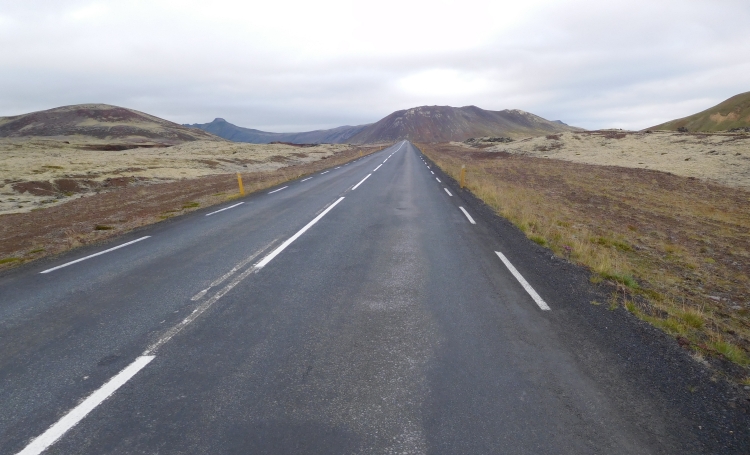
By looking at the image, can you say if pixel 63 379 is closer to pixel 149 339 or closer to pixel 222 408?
pixel 149 339

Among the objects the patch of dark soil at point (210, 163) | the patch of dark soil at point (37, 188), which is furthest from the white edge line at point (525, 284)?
the patch of dark soil at point (210, 163)

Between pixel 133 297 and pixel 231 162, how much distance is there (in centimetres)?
3871

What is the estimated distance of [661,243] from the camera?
10242 mm

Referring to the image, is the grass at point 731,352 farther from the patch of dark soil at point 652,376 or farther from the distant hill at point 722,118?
the distant hill at point 722,118

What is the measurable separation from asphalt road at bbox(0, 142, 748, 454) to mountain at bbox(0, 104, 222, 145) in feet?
Answer: 372

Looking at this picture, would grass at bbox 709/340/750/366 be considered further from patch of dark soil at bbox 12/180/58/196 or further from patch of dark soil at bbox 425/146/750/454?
patch of dark soil at bbox 12/180/58/196

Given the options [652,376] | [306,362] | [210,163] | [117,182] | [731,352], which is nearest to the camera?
[652,376]

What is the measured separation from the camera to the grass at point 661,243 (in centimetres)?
531

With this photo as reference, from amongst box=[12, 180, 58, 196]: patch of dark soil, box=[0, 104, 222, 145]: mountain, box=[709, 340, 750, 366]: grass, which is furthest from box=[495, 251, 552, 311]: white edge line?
box=[0, 104, 222, 145]: mountain

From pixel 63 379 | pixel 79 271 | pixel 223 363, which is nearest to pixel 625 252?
pixel 223 363

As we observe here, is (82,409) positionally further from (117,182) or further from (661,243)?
(117,182)

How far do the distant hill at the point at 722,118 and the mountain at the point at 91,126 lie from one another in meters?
137

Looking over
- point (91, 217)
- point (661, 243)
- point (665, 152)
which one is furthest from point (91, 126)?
point (661, 243)

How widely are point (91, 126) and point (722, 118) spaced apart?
181258 mm
